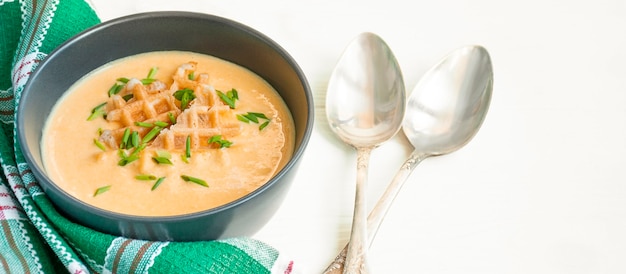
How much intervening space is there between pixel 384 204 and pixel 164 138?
0.46 meters

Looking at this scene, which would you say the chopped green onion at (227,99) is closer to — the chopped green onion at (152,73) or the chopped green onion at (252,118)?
the chopped green onion at (252,118)

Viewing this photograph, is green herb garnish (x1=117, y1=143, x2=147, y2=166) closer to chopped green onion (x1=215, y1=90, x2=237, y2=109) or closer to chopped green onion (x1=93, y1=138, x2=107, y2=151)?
chopped green onion (x1=93, y1=138, x2=107, y2=151)

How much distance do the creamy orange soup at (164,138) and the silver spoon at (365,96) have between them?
14cm

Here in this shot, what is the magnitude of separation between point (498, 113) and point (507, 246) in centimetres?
42

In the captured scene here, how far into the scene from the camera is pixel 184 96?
172cm

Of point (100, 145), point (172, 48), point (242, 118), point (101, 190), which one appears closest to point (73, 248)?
point (101, 190)

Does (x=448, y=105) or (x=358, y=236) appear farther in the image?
(x=448, y=105)

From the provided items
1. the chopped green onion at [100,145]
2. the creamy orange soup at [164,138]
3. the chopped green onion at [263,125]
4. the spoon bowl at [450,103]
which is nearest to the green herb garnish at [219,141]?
the creamy orange soup at [164,138]

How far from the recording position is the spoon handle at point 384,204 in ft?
5.24

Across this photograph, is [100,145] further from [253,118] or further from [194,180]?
[253,118]

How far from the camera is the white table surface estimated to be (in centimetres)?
169

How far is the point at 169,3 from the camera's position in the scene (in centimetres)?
220

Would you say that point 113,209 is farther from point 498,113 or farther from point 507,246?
point 498,113

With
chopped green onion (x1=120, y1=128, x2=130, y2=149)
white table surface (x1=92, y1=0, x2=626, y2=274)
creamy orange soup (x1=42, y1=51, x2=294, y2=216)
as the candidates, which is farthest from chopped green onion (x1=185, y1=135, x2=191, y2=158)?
white table surface (x1=92, y1=0, x2=626, y2=274)
